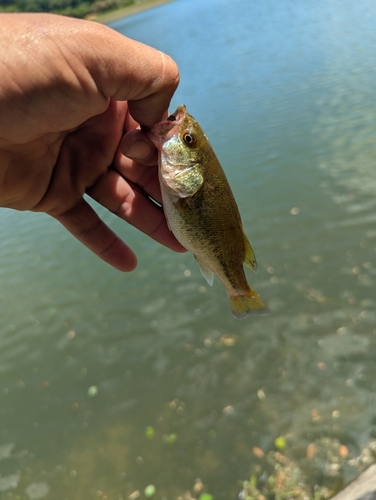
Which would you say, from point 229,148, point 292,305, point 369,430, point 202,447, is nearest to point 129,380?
point 202,447

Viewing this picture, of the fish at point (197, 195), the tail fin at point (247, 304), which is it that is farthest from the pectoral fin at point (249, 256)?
the tail fin at point (247, 304)

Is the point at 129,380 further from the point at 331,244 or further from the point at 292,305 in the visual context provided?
the point at 331,244

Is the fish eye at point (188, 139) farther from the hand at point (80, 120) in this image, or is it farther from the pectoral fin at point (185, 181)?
the hand at point (80, 120)

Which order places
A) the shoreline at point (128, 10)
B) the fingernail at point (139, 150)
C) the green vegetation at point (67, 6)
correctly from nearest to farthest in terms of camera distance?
the fingernail at point (139, 150), the shoreline at point (128, 10), the green vegetation at point (67, 6)

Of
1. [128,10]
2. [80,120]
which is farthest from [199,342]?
[128,10]

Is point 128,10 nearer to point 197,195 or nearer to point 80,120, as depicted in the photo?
point 80,120

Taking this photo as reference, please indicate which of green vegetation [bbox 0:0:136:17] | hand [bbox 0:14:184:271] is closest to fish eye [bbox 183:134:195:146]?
hand [bbox 0:14:184:271]
